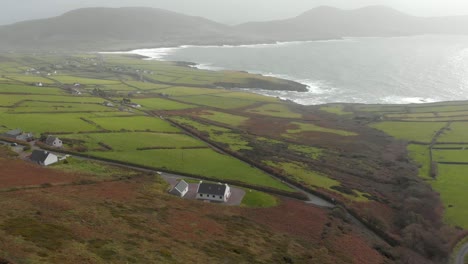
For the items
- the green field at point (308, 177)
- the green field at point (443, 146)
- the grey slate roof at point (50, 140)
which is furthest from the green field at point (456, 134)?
the grey slate roof at point (50, 140)

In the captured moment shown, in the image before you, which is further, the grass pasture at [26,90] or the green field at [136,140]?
the grass pasture at [26,90]

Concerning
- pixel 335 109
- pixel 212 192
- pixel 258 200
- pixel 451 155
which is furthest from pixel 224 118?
pixel 451 155

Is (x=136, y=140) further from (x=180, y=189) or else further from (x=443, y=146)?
(x=443, y=146)

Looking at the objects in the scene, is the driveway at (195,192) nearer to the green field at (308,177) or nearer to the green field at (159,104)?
the green field at (308,177)

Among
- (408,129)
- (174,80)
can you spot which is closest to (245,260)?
Result: (408,129)

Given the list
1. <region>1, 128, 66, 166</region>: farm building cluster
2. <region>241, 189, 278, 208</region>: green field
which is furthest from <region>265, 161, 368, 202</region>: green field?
<region>1, 128, 66, 166</region>: farm building cluster
